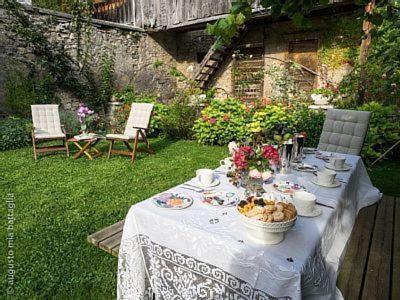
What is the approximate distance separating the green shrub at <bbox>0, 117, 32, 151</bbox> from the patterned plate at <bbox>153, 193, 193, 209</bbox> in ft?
17.2

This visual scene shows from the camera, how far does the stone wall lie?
6586mm

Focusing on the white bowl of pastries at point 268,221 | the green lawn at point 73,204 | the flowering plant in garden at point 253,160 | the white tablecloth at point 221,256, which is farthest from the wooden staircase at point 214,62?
the white bowl of pastries at point 268,221

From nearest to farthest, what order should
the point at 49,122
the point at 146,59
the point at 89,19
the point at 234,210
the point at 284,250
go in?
the point at 284,250, the point at 234,210, the point at 49,122, the point at 89,19, the point at 146,59

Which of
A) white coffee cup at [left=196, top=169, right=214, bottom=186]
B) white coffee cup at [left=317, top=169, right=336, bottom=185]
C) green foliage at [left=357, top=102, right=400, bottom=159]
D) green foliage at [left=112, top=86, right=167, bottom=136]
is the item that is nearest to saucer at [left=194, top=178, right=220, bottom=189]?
white coffee cup at [left=196, top=169, right=214, bottom=186]

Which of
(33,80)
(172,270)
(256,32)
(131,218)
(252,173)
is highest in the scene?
(256,32)

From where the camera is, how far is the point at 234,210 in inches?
54.5

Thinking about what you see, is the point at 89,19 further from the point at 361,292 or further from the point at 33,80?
the point at 361,292

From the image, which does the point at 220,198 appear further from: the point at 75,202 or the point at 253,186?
the point at 75,202

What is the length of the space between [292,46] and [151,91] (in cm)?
479

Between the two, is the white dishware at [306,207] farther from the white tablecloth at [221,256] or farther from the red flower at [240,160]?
the red flower at [240,160]

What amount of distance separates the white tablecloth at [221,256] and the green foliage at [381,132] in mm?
3599

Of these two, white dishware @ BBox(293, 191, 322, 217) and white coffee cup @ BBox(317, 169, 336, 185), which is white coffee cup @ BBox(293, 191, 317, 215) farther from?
white coffee cup @ BBox(317, 169, 336, 185)

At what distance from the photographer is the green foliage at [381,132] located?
4.59 meters

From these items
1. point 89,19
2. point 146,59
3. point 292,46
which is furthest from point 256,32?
point 89,19
